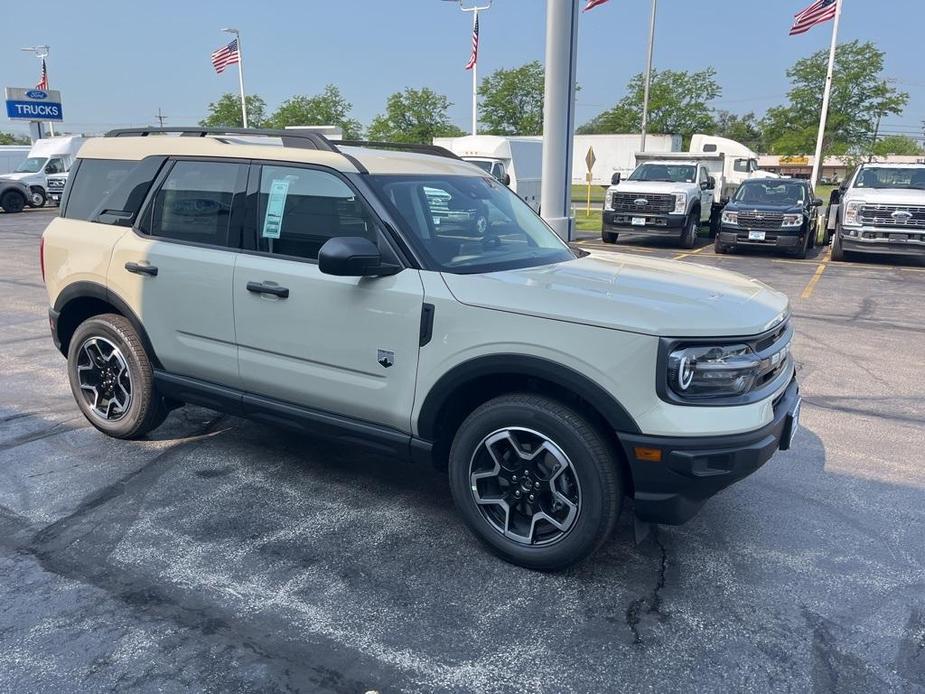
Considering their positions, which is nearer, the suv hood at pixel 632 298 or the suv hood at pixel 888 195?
the suv hood at pixel 632 298

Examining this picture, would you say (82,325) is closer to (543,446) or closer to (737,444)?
(543,446)

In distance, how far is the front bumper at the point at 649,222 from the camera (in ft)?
54.7

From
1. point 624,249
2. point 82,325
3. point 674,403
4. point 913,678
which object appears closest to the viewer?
point 913,678

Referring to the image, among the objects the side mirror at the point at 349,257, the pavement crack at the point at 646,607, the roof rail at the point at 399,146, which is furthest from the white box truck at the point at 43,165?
the pavement crack at the point at 646,607

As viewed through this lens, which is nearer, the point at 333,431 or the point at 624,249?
the point at 333,431

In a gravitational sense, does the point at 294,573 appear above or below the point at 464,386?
below

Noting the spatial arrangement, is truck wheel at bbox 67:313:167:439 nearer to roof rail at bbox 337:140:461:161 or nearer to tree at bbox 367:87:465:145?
roof rail at bbox 337:140:461:161

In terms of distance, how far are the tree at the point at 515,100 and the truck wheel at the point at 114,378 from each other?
52108mm

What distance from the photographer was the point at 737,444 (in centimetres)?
285

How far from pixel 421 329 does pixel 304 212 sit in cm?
100

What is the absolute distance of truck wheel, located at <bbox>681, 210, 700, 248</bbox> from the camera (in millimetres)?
16905

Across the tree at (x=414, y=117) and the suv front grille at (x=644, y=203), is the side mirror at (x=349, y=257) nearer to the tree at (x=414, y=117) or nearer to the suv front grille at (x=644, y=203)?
the suv front grille at (x=644, y=203)

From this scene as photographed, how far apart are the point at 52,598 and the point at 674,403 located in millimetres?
2686

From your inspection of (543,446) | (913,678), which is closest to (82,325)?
(543,446)
